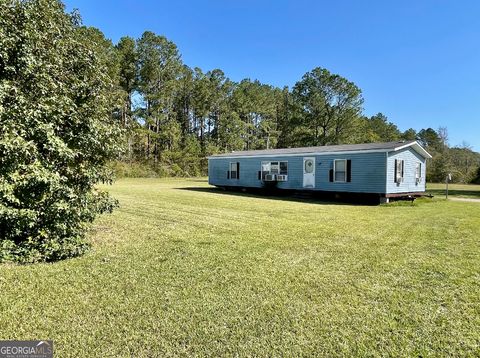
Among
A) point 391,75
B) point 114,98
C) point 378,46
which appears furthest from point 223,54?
point 114,98

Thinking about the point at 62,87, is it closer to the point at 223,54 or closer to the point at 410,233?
the point at 410,233

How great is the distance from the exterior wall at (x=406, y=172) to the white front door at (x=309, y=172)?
366 centimetres

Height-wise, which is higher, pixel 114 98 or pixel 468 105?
pixel 468 105

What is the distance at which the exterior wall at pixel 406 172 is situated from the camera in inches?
539

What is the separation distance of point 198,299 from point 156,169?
31491 millimetres

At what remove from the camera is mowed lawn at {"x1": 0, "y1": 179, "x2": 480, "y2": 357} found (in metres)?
2.65

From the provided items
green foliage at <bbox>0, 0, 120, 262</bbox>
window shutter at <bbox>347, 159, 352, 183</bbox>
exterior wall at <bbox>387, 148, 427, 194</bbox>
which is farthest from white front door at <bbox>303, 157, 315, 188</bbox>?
Answer: green foliage at <bbox>0, 0, 120, 262</bbox>

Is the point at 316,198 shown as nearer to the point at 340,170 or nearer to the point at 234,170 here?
the point at 340,170

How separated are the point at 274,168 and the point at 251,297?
48.0 feet

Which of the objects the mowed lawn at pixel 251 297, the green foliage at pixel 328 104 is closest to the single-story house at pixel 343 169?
the mowed lawn at pixel 251 297

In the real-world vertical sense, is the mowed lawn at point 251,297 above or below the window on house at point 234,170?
below

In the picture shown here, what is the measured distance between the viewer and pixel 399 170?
14367 millimetres

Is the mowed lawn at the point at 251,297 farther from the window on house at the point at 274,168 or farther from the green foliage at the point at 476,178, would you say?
the green foliage at the point at 476,178

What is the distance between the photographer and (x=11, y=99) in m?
4.32
